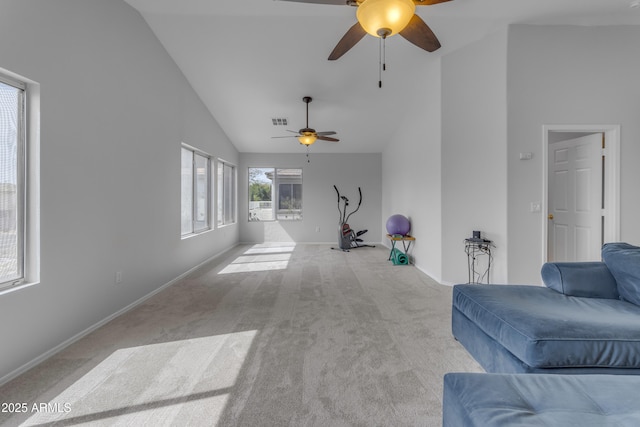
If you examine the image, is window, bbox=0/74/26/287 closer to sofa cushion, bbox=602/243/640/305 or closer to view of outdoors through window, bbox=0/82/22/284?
view of outdoors through window, bbox=0/82/22/284

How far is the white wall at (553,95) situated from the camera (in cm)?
356

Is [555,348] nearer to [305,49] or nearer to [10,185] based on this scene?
[10,185]

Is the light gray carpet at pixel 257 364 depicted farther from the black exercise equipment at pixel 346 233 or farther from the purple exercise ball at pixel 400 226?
the black exercise equipment at pixel 346 233

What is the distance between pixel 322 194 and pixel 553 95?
223 inches

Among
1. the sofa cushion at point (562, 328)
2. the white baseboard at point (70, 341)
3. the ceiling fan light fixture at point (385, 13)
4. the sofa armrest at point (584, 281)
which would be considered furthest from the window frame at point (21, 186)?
the sofa armrest at point (584, 281)

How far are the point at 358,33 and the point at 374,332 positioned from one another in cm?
264

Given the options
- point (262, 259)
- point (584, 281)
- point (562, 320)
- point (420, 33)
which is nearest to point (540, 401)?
point (562, 320)

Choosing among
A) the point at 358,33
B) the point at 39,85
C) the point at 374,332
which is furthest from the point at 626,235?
the point at 39,85

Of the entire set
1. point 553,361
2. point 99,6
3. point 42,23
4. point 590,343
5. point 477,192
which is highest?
point 99,6

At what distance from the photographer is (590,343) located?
5.24 ft

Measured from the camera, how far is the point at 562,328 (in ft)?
5.44

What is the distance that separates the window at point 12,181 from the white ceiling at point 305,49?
6.46 ft

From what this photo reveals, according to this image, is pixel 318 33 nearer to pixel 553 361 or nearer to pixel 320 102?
pixel 320 102

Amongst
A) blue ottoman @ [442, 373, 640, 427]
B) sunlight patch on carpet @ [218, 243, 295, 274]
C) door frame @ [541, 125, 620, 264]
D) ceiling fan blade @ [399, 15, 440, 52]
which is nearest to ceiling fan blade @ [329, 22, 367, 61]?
ceiling fan blade @ [399, 15, 440, 52]
